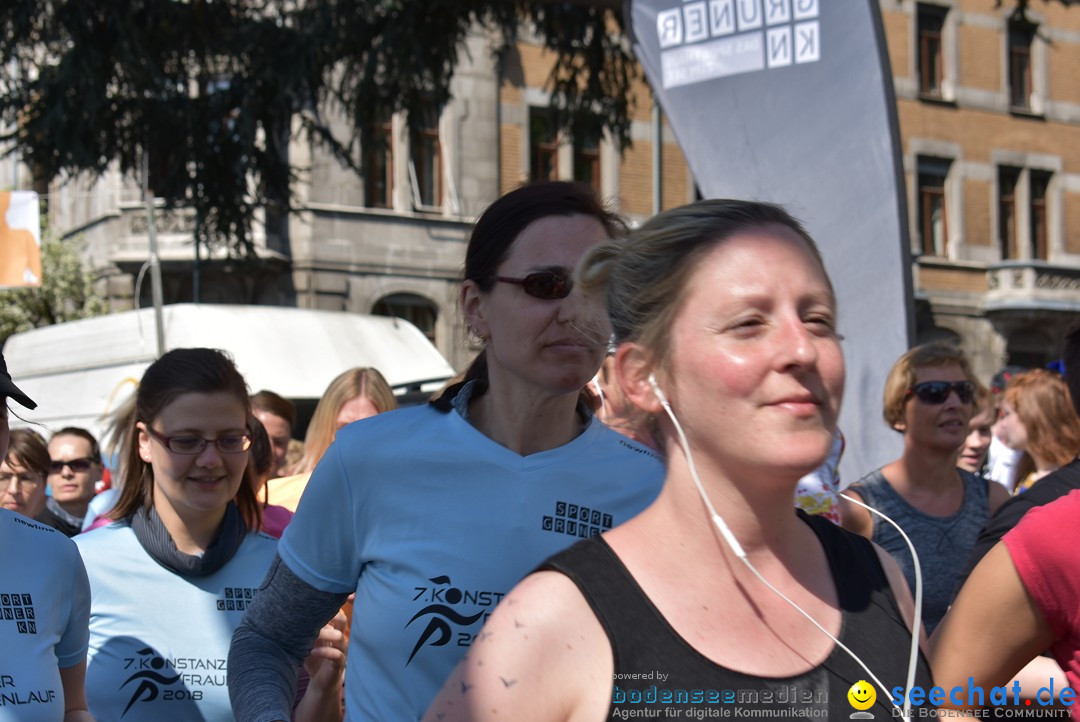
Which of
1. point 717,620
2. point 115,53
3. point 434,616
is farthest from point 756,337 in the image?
point 115,53

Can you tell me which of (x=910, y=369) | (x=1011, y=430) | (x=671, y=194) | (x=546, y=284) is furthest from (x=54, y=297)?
(x=546, y=284)

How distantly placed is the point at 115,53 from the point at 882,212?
5920mm

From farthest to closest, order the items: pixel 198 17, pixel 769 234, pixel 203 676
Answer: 1. pixel 198 17
2. pixel 203 676
3. pixel 769 234

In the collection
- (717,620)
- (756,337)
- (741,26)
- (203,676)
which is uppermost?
(741,26)

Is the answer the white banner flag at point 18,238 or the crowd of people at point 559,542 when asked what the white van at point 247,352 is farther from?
the crowd of people at point 559,542

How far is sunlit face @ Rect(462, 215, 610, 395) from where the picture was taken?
2.35 m

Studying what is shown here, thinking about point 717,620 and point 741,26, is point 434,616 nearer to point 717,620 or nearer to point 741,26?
point 717,620

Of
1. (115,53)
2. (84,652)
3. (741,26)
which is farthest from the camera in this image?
(115,53)

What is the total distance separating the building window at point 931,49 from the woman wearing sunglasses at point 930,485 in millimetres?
24849

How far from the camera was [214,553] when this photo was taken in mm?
3396

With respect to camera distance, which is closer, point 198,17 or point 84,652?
point 84,652

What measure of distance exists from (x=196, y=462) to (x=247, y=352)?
1006cm

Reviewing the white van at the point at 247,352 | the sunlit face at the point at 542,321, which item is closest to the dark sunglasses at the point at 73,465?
the white van at the point at 247,352

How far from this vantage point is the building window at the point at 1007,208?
1137 inches
